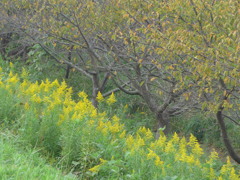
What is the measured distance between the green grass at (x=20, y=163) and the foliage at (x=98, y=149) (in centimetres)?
21

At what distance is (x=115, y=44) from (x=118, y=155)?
126 inches

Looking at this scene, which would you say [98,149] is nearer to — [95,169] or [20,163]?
[95,169]

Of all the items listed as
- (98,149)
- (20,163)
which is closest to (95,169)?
(98,149)

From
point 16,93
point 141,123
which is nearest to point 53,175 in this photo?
point 16,93

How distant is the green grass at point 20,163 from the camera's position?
392 centimetres

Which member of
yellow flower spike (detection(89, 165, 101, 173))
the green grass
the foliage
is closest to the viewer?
the green grass

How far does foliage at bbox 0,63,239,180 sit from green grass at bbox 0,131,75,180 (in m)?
0.21

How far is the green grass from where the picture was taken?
3919 millimetres

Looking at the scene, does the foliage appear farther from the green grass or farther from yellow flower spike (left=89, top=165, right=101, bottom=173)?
the green grass

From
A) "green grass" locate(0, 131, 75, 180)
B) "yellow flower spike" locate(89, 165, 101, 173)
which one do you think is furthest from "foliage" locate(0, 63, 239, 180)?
"green grass" locate(0, 131, 75, 180)

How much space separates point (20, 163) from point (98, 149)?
1204mm

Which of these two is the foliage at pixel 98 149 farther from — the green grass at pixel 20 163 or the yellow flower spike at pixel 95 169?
the green grass at pixel 20 163

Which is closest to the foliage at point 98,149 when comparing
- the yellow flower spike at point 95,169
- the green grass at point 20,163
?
the yellow flower spike at point 95,169

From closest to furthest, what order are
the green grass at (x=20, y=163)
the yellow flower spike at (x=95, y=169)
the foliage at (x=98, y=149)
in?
the green grass at (x=20, y=163)
the yellow flower spike at (x=95, y=169)
the foliage at (x=98, y=149)
